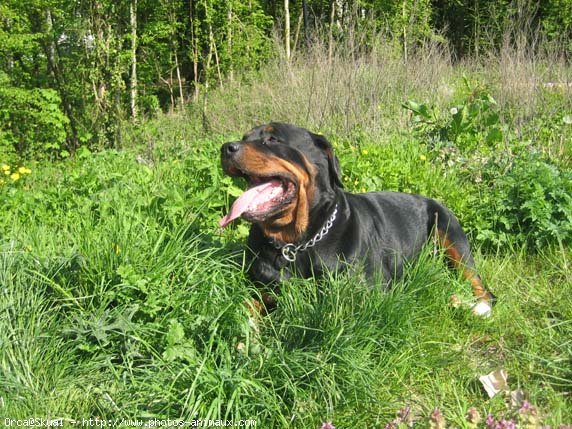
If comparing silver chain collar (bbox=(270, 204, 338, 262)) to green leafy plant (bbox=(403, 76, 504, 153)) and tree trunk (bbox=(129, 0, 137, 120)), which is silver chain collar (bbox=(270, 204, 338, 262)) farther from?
tree trunk (bbox=(129, 0, 137, 120))

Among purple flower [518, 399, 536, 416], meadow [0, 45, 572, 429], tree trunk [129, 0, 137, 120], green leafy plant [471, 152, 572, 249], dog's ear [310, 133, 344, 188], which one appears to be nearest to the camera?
purple flower [518, 399, 536, 416]

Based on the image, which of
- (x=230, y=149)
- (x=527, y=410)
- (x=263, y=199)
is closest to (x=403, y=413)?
(x=527, y=410)

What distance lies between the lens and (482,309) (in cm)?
330

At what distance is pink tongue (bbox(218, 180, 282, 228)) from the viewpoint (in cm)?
302

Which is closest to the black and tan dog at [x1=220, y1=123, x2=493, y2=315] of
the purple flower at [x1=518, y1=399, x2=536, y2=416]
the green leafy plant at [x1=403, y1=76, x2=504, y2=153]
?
the purple flower at [x1=518, y1=399, x2=536, y2=416]

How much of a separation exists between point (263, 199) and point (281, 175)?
181 millimetres

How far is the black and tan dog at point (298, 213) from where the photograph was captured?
303 cm

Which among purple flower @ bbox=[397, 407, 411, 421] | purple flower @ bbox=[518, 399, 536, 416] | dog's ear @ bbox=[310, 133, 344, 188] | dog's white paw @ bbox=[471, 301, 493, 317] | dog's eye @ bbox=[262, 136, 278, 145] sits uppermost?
dog's eye @ bbox=[262, 136, 278, 145]

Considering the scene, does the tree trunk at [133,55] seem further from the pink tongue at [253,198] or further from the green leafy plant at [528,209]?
the pink tongue at [253,198]

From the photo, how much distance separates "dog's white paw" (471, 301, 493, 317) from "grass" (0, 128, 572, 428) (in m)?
0.06

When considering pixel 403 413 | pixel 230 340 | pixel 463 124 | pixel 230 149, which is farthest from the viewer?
pixel 463 124

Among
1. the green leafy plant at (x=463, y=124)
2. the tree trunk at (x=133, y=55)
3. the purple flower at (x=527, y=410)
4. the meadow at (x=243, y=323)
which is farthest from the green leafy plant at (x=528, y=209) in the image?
the tree trunk at (x=133, y=55)

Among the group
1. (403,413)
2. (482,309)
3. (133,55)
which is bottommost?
(482,309)

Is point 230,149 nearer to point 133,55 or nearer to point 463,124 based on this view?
point 463,124
